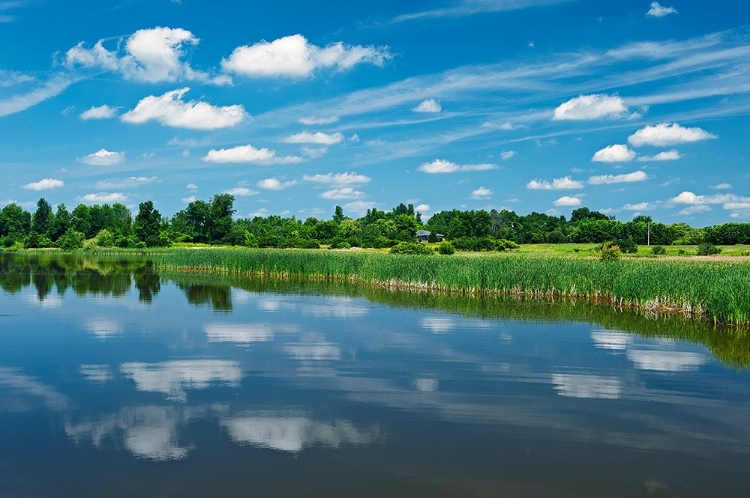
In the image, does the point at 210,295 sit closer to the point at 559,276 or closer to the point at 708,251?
the point at 559,276

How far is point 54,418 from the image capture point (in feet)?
30.7

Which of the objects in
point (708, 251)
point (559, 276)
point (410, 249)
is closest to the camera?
point (559, 276)

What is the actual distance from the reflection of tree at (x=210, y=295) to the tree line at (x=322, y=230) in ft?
134

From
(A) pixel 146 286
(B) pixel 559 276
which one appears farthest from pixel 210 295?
(B) pixel 559 276

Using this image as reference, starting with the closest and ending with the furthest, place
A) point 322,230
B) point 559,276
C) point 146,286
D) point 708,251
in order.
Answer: point 559,276, point 146,286, point 708,251, point 322,230

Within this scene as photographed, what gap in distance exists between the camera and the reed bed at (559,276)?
70.4 feet

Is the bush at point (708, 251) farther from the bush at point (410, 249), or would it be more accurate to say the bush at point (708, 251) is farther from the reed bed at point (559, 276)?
the bush at point (410, 249)

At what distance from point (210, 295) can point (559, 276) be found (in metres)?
17.4

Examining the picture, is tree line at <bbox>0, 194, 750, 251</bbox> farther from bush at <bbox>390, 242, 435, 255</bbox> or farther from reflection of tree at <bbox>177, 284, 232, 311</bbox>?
reflection of tree at <bbox>177, 284, 232, 311</bbox>

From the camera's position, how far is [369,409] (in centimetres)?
994

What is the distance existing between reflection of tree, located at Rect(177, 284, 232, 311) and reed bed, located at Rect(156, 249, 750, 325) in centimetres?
907

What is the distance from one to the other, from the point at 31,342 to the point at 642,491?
1531cm

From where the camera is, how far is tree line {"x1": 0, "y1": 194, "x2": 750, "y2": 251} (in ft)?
265

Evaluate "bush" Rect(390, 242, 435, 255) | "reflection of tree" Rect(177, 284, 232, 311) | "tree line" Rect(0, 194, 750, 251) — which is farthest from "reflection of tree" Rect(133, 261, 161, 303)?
"tree line" Rect(0, 194, 750, 251)
